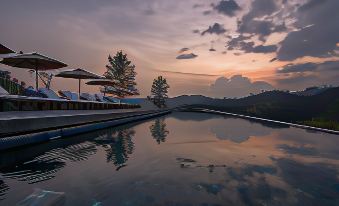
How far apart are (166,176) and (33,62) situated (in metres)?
15.2

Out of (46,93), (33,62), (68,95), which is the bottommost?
(46,93)

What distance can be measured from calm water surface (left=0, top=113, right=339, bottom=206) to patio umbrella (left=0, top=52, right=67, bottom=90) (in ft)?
29.1

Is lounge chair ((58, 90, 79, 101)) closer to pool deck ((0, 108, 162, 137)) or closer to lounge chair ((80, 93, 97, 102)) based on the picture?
lounge chair ((80, 93, 97, 102))

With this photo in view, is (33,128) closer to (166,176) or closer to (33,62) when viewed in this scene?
(33,62)

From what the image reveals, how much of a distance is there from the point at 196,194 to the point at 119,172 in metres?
2.23

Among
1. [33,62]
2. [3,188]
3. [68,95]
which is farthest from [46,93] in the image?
[3,188]

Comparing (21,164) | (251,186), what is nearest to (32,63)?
(21,164)

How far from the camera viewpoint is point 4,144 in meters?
7.89

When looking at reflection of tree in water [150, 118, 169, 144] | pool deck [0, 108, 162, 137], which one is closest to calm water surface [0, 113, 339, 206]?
pool deck [0, 108, 162, 137]

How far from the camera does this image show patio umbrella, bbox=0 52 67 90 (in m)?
15.5

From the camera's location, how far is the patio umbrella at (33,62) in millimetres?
15531

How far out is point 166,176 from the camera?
Result: 5641 mm

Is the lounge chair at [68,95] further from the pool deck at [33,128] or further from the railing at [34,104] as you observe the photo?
the pool deck at [33,128]

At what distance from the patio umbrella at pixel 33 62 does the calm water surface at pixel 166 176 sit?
887cm
